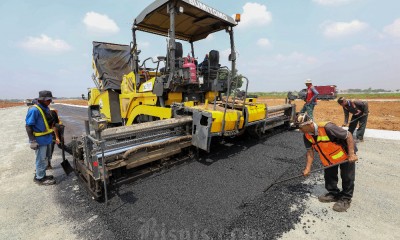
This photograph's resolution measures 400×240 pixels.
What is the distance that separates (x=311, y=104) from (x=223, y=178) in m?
4.74

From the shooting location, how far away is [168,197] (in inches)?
109

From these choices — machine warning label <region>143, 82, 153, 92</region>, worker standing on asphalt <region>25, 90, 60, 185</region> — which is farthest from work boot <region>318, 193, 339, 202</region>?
worker standing on asphalt <region>25, 90, 60, 185</region>

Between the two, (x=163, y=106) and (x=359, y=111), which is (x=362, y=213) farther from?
(x=359, y=111)

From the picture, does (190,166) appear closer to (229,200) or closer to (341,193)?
(229,200)

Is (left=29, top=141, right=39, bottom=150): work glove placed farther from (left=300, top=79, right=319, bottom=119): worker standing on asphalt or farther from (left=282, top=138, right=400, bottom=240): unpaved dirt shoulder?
(left=300, top=79, right=319, bottom=119): worker standing on asphalt

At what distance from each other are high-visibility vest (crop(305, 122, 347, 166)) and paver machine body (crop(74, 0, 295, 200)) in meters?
1.48

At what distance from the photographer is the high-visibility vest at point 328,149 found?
8.17 feet

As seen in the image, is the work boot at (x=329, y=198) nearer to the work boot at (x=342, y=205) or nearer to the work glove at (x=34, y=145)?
the work boot at (x=342, y=205)

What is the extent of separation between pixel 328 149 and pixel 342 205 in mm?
681

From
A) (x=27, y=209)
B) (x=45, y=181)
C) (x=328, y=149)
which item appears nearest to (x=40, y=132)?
(x=45, y=181)

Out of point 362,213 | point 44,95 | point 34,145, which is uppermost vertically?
point 44,95

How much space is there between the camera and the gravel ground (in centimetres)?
218

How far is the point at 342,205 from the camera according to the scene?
8.25 feet

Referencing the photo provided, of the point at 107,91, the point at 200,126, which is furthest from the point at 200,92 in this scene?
the point at 107,91
